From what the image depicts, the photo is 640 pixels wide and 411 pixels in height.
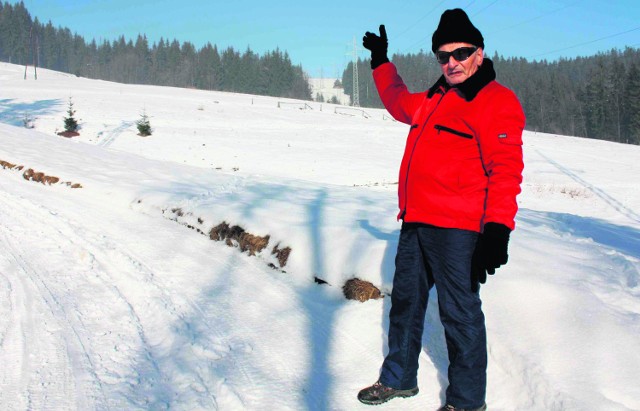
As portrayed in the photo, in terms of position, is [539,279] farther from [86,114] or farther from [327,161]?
[86,114]

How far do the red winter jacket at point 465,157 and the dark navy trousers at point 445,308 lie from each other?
0.35 feet

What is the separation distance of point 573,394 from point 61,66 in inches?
6228

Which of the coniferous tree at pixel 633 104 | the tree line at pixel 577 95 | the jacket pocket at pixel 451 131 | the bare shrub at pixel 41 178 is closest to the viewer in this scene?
the jacket pocket at pixel 451 131

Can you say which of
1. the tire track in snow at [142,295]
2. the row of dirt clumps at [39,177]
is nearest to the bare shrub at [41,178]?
the row of dirt clumps at [39,177]

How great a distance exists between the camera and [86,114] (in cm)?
3122

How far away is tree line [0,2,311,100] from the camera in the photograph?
111m

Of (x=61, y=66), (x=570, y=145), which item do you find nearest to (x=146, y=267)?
(x=570, y=145)

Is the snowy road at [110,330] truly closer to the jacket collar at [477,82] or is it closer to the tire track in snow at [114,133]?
the jacket collar at [477,82]

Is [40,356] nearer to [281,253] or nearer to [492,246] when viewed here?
[281,253]

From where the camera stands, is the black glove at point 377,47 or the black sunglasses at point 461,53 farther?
the black glove at point 377,47

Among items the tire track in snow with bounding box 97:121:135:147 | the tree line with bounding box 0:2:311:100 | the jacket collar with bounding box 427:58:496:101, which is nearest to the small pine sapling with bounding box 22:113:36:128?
the tire track in snow with bounding box 97:121:135:147

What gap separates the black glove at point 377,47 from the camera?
10.6ft

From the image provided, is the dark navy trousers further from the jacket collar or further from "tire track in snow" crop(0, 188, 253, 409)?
"tire track in snow" crop(0, 188, 253, 409)

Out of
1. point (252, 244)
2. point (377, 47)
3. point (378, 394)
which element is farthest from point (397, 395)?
point (252, 244)
